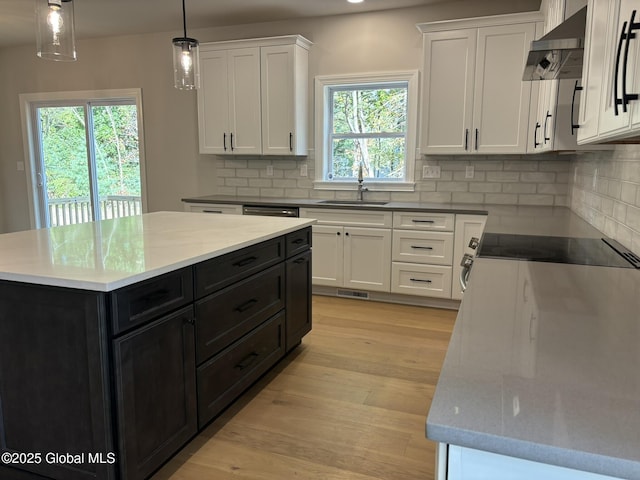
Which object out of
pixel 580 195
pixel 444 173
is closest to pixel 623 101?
pixel 580 195

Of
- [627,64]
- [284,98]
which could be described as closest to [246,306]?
[627,64]

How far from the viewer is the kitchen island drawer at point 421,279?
12.7ft

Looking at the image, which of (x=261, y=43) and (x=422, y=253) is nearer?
(x=422, y=253)

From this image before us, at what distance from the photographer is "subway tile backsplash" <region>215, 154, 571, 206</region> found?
394 cm

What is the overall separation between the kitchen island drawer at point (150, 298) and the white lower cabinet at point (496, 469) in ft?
3.86

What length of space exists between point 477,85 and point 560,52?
208 cm

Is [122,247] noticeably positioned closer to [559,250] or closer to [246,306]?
[246,306]

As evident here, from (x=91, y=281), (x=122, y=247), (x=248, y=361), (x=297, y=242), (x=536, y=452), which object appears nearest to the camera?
(x=536, y=452)

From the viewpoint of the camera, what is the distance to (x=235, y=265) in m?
2.23

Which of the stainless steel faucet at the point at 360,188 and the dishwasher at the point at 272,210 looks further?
the stainless steel faucet at the point at 360,188

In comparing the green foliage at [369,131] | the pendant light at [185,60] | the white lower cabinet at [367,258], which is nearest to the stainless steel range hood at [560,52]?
the pendant light at [185,60]

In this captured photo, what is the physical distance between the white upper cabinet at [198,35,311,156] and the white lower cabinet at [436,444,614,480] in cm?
393

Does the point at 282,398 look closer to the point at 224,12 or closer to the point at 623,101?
the point at 623,101

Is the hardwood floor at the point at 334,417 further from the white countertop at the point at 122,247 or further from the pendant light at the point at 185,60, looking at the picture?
the pendant light at the point at 185,60
